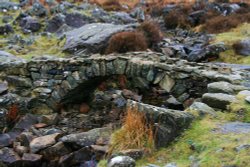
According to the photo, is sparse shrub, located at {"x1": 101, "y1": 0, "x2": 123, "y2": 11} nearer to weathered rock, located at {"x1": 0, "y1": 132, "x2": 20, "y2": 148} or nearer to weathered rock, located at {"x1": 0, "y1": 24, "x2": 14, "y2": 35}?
weathered rock, located at {"x1": 0, "y1": 24, "x2": 14, "y2": 35}

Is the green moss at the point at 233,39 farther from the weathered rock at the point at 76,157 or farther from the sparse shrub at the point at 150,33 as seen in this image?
the weathered rock at the point at 76,157

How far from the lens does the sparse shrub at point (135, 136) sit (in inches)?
220

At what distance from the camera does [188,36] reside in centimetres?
1803

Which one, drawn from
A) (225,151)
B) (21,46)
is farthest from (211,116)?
(21,46)

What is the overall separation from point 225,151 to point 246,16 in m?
14.7

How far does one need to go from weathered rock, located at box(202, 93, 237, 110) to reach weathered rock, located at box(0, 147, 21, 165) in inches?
184

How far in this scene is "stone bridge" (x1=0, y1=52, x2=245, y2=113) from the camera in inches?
378

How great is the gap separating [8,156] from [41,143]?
80 cm

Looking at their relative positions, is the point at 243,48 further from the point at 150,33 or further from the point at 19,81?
the point at 19,81

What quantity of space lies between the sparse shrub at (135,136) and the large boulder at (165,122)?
81 millimetres

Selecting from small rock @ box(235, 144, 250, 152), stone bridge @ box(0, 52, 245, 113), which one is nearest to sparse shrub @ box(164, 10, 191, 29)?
stone bridge @ box(0, 52, 245, 113)

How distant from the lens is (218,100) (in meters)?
6.61

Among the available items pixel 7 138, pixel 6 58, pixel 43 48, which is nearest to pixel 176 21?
pixel 43 48

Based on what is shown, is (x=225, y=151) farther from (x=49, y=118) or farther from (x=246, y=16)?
(x=246, y=16)
